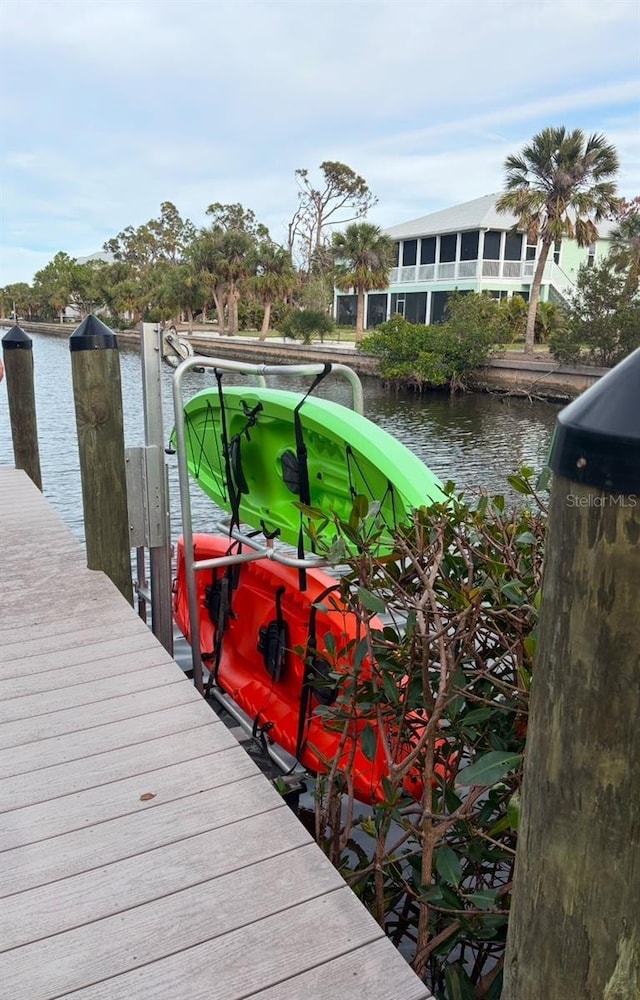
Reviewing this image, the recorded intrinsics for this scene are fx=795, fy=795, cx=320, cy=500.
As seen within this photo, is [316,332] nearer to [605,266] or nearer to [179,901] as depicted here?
[605,266]

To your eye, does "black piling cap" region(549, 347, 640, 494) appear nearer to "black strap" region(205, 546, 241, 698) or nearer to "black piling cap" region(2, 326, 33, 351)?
"black strap" region(205, 546, 241, 698)

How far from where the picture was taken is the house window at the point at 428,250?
38.1 meters

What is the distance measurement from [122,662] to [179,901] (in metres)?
1.34

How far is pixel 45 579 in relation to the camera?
13.2 feet

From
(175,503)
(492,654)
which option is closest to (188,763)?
(492,654)

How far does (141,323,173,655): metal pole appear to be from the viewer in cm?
362

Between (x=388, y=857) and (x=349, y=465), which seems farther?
(x=349, y=465)

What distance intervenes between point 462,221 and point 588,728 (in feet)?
126

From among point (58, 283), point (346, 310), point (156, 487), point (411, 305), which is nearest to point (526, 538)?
point (156, 487)

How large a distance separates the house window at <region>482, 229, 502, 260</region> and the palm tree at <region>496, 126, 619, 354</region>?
771 centimetres

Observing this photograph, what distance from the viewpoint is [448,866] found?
1.93 meters

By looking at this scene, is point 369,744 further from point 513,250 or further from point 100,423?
point 513,250

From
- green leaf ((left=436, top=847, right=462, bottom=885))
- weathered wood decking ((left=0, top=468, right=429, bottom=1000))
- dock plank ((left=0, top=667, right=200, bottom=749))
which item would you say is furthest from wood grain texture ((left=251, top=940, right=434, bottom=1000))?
dock plank ((left=0, top=667, right=200, bottom=749))

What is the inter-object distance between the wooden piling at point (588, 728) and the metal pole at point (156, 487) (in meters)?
2.90
